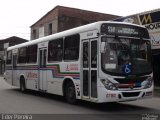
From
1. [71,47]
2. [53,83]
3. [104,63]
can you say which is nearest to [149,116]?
[104,63]

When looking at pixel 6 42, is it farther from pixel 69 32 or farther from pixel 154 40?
pixel 69 32

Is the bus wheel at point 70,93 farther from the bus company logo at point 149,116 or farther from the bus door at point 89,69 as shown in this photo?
the bus company logo at point 149,116

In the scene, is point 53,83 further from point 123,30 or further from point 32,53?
point 123,30

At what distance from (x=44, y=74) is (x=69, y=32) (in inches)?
127

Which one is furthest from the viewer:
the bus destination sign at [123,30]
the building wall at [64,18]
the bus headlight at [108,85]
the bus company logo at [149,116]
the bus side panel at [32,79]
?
the building wall at [64,18]

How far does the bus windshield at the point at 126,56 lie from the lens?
10.8m

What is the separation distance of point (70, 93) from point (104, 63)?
2847 millimetres

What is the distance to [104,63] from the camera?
35.3ft

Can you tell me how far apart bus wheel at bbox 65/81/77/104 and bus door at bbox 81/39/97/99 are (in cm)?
106

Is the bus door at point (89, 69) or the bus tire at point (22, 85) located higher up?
the bus door at point (89, 69)

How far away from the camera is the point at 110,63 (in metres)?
10.8

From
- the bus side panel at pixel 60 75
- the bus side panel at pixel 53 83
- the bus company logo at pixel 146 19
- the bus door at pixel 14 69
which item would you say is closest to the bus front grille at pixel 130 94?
the bus side panel at pixel 60 75

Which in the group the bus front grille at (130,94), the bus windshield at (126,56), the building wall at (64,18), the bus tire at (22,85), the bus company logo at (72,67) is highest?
the building wall at (64,18)

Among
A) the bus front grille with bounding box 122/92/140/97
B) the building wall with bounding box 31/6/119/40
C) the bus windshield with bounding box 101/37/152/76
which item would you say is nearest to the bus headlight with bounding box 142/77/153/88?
the bus windshield with bounding box 101/37/152/76
